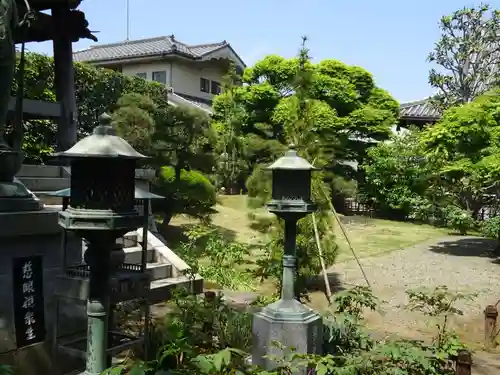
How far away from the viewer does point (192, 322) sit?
22.6ft

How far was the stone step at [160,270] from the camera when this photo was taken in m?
8.98

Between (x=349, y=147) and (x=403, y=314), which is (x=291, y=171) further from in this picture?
(x=349, y=147)

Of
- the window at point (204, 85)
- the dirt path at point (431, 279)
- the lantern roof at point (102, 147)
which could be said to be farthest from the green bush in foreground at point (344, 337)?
the window at point (204, 85)

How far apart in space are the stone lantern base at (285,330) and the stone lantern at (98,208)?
2.84m

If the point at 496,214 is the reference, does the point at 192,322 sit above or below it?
below

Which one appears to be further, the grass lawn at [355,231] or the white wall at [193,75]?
the white wall at [193,75]

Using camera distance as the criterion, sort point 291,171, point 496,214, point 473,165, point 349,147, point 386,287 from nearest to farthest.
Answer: point 291,171 < point 386,287 < point 473,165 < point 496,214 < point 349,147

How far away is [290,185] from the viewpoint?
6582 mm

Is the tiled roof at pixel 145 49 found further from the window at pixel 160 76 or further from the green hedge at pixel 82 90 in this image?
the green hedge at pixel 82 90

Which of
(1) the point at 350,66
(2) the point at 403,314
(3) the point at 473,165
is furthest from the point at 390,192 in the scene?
(2) the point at 403,314

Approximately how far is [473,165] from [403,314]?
7.09 meters

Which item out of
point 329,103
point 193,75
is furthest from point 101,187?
point 193,75

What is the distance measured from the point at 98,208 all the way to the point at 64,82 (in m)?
8.04

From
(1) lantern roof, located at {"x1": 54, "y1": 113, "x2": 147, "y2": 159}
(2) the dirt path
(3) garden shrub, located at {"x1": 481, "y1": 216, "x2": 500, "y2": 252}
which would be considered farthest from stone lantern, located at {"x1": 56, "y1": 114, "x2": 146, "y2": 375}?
(3) garden shrub, located at {"x1": 481, "y1": 216, "x2": 500, "y2": 252}
